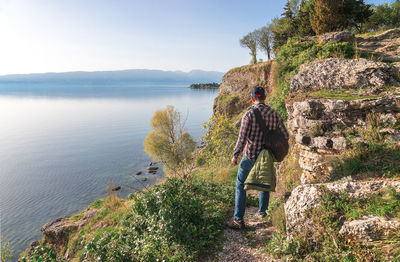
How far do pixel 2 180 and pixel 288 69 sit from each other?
34637 millimetres

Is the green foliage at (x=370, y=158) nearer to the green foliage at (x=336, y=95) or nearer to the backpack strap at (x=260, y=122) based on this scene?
the green foliage at (x=336, y=95)

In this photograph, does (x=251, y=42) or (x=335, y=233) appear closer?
(x=335, y=233)

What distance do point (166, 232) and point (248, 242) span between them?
1.72m

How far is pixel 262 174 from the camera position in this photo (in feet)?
13.3

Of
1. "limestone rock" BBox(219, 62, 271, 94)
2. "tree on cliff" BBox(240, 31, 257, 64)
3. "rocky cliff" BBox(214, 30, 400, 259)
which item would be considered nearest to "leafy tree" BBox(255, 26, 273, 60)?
"tree on cliff" BBox(240, 31, 257, 64)

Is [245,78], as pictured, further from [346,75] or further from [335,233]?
[335,233]

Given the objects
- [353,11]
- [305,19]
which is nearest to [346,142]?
[353,11]

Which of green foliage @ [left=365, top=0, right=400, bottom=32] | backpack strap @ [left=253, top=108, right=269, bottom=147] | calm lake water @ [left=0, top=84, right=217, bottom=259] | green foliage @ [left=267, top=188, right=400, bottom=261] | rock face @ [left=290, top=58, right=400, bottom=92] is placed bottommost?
calm lake water @ [left=0, top=84, right=217, bottom=259]

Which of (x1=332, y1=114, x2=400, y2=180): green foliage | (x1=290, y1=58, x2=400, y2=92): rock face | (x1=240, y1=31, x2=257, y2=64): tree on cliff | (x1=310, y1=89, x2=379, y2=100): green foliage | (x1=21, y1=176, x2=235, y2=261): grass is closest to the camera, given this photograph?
(x1=21, y1=176, x2=235, y2=261): grass

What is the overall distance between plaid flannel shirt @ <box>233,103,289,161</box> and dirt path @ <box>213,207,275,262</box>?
1656 millimetres

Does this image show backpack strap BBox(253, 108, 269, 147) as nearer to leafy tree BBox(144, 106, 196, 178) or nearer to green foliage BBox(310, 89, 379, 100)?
green foliage BBox(310, 89, 379, 100)

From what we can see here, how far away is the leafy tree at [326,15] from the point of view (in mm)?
18125

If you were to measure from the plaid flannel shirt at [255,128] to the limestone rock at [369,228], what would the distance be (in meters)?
1.82

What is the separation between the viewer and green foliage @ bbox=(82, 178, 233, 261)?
12.7 feet
